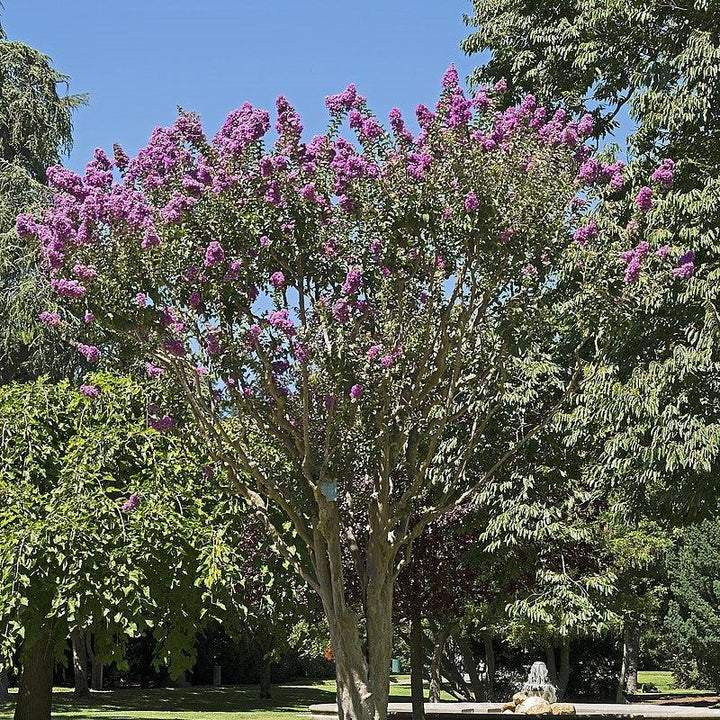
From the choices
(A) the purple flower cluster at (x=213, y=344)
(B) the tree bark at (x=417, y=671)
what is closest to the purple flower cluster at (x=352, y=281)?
(A) the purple flower cluster at (x=213, y=344)

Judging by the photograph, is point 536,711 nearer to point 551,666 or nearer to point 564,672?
point 564,672

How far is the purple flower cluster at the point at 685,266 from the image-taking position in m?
9.67

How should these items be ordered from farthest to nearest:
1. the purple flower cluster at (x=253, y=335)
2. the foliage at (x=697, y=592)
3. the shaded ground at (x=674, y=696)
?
1. the shaded ground at (x=674, y=696)
2. the foliage at (x=697, y=592)
3. the purple flower cluster at (x=253, y=335)

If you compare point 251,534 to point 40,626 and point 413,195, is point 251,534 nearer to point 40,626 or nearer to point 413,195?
point 40,626

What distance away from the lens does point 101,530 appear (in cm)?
1252

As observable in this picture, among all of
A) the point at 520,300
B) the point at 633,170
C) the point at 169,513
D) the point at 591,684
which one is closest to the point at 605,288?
the point at 520,300

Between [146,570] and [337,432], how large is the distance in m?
3.86

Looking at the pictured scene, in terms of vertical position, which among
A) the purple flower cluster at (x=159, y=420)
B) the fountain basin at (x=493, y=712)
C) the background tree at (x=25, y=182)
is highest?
the background tree at (x=25, y=182)

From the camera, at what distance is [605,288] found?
1024 centimetres

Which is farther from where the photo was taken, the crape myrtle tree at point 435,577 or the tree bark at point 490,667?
the tree bark at point 490,667

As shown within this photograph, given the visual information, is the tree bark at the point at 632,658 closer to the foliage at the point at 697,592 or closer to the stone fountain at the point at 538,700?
the foliage at the point at 697,592

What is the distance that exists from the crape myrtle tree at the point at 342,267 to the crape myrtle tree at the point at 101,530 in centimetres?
226

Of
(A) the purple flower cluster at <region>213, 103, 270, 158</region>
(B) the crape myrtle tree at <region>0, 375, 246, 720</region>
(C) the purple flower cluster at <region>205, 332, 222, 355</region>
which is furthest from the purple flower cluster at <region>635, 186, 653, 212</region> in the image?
(B) the crape myrtle tree at <region>0, 375, 246, 720</region>

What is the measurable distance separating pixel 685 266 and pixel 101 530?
Result: 7633mm
